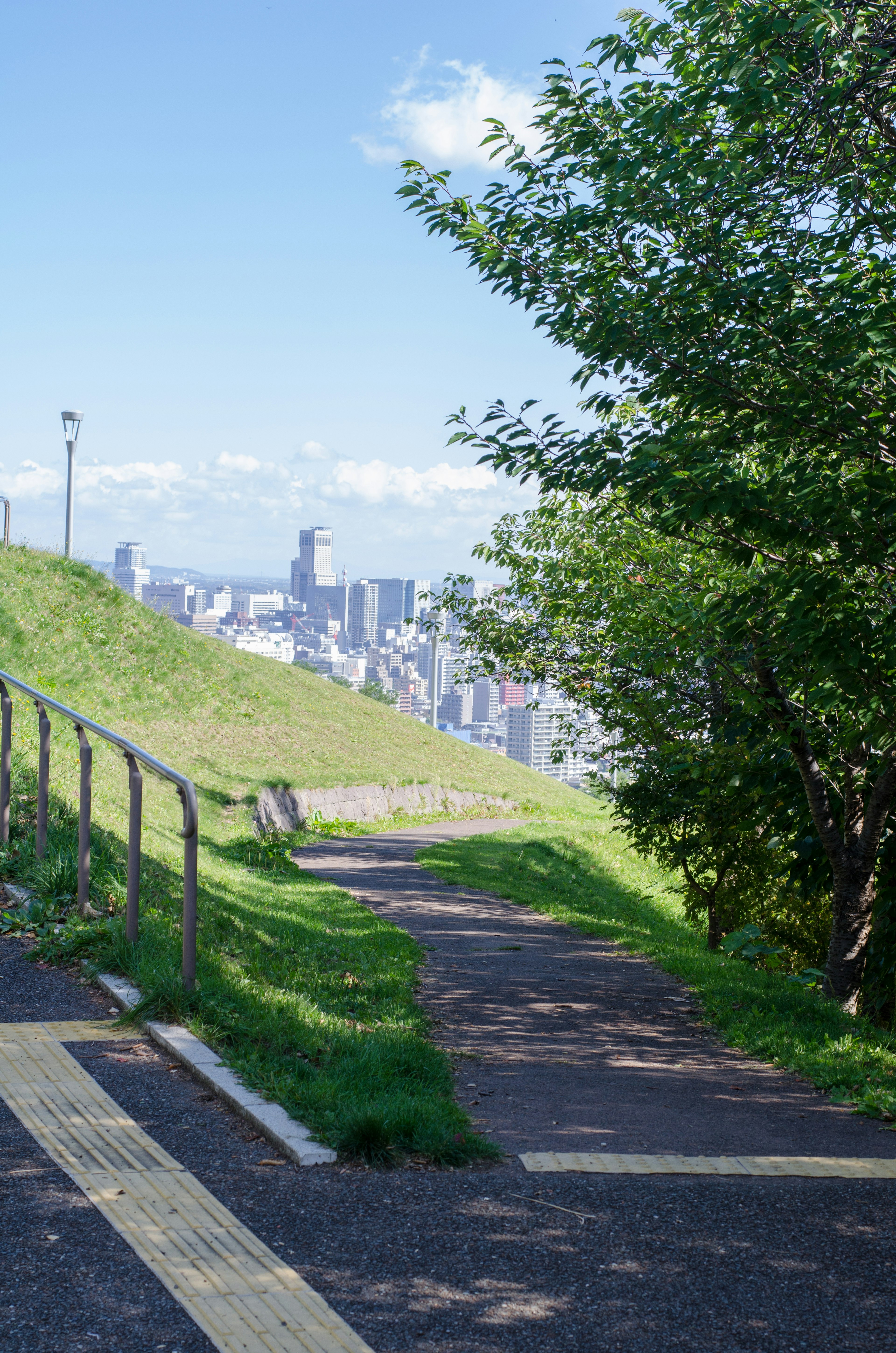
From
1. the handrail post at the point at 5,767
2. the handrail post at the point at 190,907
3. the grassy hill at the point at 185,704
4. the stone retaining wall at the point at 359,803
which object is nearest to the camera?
the handrail post at the point at 190,907

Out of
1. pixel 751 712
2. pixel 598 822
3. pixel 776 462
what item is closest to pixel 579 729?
pixel 751 712

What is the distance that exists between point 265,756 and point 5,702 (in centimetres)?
1019

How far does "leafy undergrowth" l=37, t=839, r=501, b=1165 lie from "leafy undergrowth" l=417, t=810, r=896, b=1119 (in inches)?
76.1

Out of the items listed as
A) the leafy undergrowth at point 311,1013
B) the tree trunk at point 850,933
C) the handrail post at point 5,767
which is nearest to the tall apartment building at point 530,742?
the tree trunk at point 850,933

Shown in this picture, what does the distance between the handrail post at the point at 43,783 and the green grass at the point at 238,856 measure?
13 cm

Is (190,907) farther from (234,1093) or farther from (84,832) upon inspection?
(84,832)

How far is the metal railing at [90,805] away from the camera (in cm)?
489

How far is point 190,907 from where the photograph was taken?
4867 mm

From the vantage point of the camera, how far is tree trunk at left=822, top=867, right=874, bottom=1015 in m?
7.17

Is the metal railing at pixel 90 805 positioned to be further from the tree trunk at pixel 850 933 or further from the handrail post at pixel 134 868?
the tree trunk at pixel 850 933

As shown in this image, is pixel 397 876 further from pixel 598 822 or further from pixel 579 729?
pixel 598 822

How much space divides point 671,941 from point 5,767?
706 cm

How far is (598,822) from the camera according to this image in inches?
952

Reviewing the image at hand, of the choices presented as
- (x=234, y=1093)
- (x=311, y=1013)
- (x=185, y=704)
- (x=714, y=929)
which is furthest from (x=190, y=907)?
(x=185, y=704)
